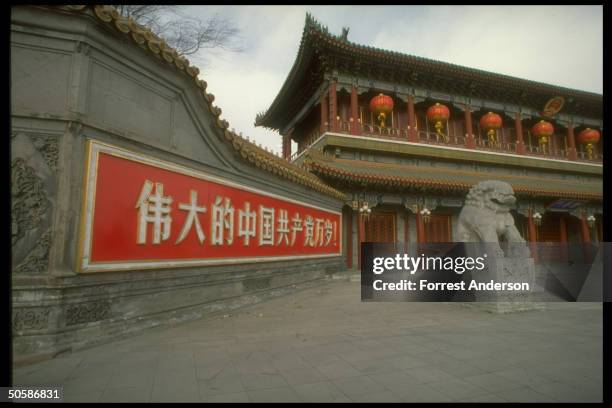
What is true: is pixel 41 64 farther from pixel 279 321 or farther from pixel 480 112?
pixel 480 112

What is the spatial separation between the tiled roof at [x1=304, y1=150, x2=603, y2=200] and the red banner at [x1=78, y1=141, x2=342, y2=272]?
4.20 meters

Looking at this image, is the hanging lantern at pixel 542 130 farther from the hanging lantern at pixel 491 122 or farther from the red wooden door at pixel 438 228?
the red wooden door at pixel 438 228

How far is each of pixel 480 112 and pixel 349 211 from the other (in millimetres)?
9010

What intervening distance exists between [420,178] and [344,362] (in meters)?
9.66

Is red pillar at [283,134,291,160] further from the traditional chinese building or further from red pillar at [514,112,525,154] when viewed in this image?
red pillar at [514,112,525,154]

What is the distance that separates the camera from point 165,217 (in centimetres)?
425

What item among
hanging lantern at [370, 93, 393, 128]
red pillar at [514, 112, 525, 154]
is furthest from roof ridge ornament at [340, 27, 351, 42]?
red pillar at [514, 112, 525, 154]

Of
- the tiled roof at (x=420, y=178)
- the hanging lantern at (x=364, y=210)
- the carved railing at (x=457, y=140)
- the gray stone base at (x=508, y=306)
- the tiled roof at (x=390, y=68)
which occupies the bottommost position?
the gray stone base at (x=508, y=306)

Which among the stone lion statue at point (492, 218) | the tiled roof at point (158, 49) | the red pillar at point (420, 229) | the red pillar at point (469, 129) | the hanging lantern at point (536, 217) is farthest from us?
the red pillar at point (469, 129)

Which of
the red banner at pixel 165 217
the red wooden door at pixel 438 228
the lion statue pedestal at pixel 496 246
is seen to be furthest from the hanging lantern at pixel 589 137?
the red banner at pixel 165 217

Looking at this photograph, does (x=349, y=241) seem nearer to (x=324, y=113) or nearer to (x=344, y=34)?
(x=324, y=113)

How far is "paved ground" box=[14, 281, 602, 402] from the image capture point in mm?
2320

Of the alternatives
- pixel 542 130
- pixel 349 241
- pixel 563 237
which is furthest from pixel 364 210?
pixel 542 130

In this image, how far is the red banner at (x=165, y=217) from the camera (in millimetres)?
3471
